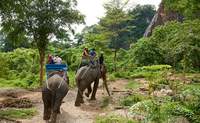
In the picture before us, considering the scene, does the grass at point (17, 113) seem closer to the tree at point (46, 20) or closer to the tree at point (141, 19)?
the tree at point (46, 20)

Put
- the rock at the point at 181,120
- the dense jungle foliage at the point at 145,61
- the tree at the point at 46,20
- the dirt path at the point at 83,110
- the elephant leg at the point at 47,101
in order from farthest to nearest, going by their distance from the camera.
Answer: the tree at the point at 46,20, the dirt path at the point at 83,110, the elephant leg at the point at 47,101, the dense jungle foliage at the point at 145,61, the rock at the point at 181,120

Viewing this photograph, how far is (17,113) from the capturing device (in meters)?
12.7

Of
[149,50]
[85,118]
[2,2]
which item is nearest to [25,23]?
[2,2]

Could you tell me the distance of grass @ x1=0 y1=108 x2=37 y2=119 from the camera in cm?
1233

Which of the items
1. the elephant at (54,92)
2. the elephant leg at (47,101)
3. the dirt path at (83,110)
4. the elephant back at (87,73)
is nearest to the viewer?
the elephant at (54,92)

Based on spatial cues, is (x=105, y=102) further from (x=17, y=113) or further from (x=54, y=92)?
(x=54, y=92)

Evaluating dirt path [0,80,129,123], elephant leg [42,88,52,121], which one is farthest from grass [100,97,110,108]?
elephant leg [42,88,52,121]

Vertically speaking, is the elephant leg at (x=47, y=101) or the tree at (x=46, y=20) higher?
the tree at (x=46, y=20)

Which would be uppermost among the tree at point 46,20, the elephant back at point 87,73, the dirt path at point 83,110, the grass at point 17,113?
the tree at point 46,20

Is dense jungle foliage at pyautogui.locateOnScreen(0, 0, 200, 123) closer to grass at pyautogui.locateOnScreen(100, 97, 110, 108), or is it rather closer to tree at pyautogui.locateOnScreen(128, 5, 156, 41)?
grass at pyautogui.locateOnScreen(100, 97, 110, 108)

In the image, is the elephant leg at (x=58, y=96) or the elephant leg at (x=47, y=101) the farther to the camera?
the elephant leg at (x=47, y=101)

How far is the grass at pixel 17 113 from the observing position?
40.4 ft

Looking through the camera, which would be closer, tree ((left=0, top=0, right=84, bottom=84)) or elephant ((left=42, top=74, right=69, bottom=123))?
elephant ((left=42, top=74, right=69, bottom=123))

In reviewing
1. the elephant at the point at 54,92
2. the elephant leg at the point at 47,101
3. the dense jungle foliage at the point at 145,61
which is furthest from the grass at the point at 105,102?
the elephant at the point at 54,92
